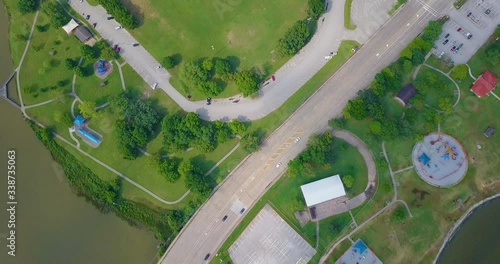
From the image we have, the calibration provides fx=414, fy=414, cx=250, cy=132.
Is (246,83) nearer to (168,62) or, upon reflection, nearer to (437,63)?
(168,62)

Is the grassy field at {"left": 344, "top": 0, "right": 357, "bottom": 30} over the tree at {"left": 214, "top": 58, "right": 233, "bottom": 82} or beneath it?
beneath

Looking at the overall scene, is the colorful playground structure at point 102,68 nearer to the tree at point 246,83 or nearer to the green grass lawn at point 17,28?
the green grass lawn at point 17,28

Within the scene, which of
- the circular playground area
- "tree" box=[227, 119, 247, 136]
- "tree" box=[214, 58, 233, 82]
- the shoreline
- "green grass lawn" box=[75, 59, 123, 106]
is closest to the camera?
the shoreline

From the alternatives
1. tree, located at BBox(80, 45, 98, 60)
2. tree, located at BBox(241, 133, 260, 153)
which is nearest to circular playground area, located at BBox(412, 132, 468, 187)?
tree, located at BBox(241, 133, 260, 153)

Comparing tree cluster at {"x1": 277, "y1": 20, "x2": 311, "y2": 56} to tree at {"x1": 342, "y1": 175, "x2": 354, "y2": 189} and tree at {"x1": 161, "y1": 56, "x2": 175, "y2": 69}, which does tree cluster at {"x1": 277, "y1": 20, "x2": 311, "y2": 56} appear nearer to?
tree at {"x1": 161, "y1": 56, "x2": 175, "y2": 69}

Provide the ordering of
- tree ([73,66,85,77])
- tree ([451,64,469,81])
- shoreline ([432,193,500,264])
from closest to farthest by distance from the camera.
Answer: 1. shoreline ([432,193,500,264])
2. tree ([451,64,469,81])
3. tree ([73,66,85,77])

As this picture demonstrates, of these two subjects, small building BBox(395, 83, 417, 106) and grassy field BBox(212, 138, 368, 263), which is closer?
grassy field BBox(212, 138, 368, 263)
